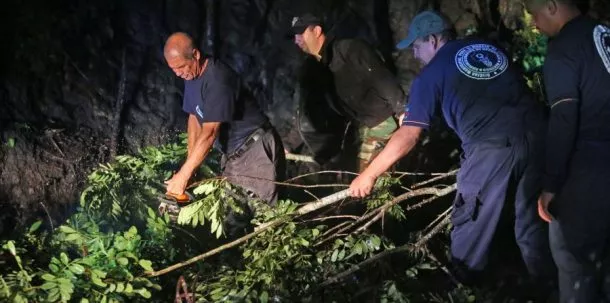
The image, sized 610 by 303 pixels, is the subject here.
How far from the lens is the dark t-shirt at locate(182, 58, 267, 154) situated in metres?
4.13

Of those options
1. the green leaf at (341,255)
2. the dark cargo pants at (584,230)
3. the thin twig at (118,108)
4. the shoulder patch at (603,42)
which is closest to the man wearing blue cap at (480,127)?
the dark cargo pants at (584,230)

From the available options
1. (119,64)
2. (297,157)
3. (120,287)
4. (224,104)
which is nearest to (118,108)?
(119,64)

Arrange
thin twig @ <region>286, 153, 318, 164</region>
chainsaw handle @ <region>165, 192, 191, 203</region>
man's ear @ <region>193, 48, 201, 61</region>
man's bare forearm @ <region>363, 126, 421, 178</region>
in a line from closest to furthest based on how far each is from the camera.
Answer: man's bare forearm @ <region>363, 126, 421, 178</region> → chainsaw handle @ <region>165, 192, 191, 203</region> → man's ear @ <region>193, 48, 201, 61</region> → thin twig @ <region>286, 153, 318, 164</region>

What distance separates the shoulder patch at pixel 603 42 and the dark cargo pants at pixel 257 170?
8.71 ft

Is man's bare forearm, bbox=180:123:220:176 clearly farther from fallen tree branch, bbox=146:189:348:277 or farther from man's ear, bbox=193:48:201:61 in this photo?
fallen tree branch, bbox=146:189:348:277

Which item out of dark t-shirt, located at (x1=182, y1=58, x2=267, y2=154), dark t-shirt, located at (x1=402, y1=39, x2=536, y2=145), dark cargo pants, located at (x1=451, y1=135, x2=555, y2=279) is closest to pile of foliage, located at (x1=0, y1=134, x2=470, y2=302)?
dark cargo pants, located at (x1=451, y1=135, x2=555, y2=279)

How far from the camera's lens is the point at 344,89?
518cm

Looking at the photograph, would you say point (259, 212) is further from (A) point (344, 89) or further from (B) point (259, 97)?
(B) point (259, 97)

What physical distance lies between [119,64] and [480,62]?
7970 millimetres

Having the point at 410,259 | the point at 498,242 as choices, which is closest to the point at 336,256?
the point at 410,259

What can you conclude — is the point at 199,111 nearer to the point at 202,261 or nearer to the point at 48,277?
the point at 202,261

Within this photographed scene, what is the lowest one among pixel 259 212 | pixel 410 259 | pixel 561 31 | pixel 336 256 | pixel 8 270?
pixel 410 259

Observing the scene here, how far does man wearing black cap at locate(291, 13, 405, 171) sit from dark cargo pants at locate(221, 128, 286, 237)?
892 millimetres

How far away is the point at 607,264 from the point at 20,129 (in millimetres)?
8271
